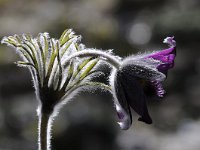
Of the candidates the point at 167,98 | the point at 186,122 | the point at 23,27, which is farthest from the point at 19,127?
the point at 23,27

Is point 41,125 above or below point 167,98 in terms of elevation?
above

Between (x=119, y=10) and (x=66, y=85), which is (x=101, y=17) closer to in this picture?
(x=119, y=10)

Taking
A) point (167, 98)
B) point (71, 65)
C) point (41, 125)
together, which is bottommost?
point (167, 98)

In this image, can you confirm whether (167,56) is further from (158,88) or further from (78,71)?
(78,71)

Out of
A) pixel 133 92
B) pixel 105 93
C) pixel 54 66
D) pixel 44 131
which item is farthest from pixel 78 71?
pixel 105 93

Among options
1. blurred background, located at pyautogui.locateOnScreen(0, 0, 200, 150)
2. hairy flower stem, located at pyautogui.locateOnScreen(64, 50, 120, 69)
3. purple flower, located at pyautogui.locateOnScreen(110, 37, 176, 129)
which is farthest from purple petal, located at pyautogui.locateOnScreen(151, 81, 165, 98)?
blurred background, located at pyautogui.locateOnScreen(0, 0, 200, 150)
